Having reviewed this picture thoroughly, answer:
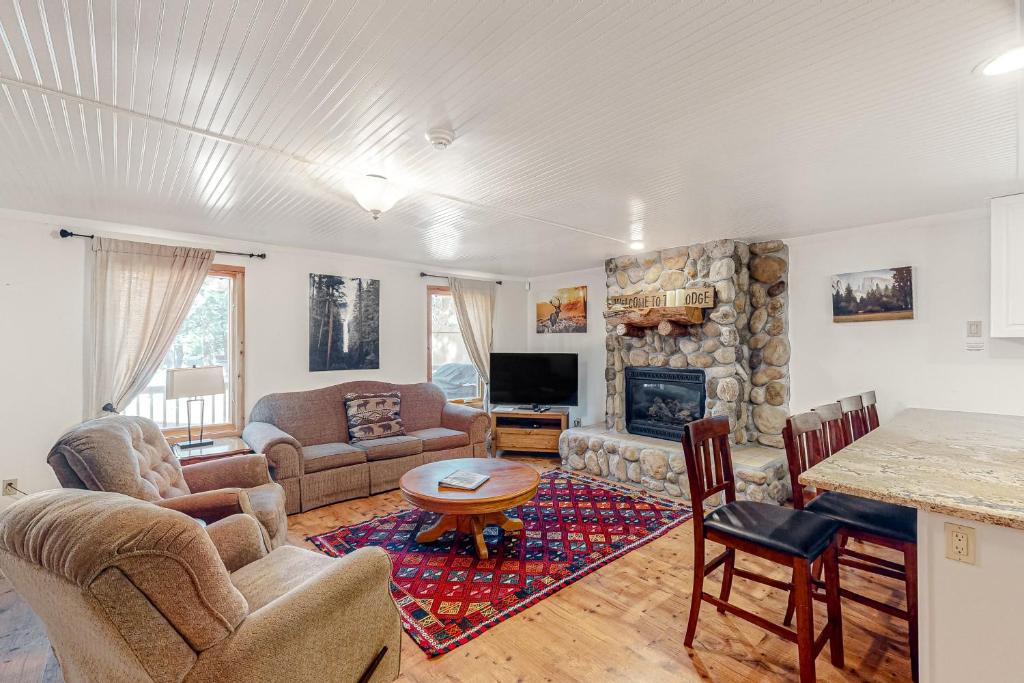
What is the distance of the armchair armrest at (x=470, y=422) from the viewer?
4.91 metres

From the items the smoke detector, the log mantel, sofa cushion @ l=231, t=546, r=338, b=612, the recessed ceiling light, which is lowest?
sofa cushion @ l=231, t=546, r=338, b=612

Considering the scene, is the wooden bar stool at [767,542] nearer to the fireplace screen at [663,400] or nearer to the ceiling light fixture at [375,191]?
the ceiling light fixture at [375,191]

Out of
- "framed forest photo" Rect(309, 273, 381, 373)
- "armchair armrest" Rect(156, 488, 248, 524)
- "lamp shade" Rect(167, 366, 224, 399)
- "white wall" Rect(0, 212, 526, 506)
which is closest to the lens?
"armchair armrest" Rect(156, 488, 248, 524)

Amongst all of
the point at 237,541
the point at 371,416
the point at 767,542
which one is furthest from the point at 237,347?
the point at 767,542

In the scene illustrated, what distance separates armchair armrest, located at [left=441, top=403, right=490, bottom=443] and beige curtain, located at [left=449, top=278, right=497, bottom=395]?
3.29 feet

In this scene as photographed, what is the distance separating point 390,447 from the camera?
4.24 meters

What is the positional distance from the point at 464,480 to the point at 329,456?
1.54 meters

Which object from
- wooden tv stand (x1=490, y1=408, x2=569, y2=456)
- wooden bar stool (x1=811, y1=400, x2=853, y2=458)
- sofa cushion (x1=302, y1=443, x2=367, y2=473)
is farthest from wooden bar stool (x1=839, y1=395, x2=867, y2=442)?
sofa cushion (x1=302, y1=443, x2=367, y2=473)

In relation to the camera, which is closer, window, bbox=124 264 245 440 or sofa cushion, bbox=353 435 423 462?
window, bbox=124 264 245 440

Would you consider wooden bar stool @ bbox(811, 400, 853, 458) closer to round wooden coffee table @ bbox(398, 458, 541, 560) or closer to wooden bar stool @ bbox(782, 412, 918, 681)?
wooden bar stool @ bbox(782, 412, 918, 681)

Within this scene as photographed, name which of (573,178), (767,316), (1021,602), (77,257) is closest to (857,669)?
(1021,602)

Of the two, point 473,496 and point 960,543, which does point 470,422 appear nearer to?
point 473,496

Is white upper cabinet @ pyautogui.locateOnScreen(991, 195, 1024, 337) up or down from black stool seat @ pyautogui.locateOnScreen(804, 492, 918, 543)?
up

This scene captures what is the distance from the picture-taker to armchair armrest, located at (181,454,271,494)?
2729mm
